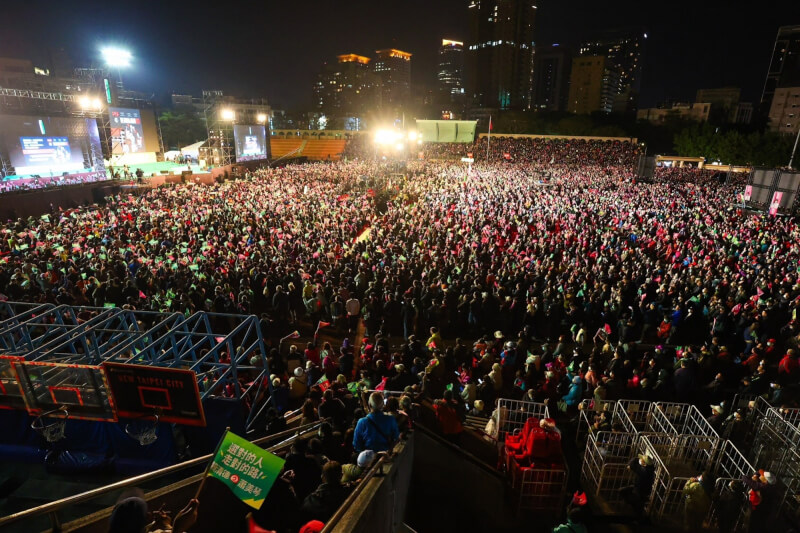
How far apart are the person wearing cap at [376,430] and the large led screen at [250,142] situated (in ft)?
137

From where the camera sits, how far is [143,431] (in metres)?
5.10

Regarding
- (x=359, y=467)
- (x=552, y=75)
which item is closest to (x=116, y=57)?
(x=359, y=467)

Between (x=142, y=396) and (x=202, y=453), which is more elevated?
(x=142, y=396)

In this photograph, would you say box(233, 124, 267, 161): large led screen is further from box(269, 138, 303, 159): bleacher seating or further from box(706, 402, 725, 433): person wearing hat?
box(706, 402, 725, 433): person wearing hat

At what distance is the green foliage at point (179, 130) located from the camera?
61.6 metres

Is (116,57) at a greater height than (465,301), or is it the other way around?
(116,57)

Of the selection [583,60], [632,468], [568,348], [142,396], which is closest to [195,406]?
[142,396]

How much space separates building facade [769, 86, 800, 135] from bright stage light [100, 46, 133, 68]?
101 meters

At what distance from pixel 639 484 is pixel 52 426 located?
7451 millimetres

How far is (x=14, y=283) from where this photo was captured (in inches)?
405

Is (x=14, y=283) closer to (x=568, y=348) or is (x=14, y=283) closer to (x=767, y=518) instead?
(x=568, y=348)

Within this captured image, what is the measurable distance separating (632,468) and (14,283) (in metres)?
13.9

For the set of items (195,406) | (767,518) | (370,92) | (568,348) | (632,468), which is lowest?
(568,348)

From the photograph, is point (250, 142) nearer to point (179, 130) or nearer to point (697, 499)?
point (179, 130)
